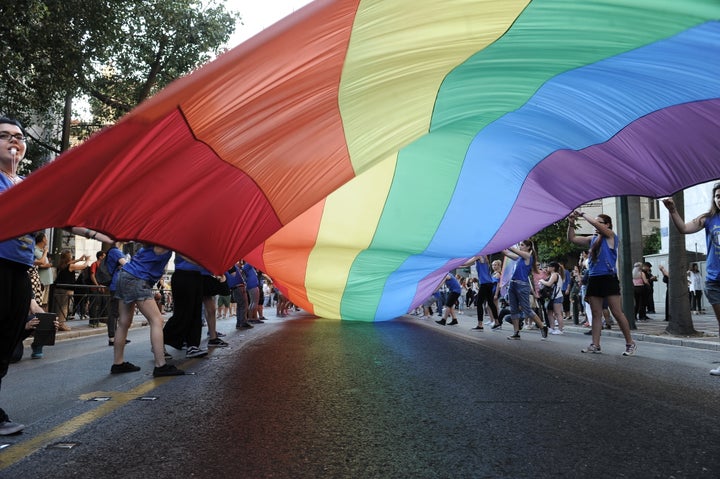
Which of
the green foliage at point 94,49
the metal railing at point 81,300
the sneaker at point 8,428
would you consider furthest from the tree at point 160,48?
the sneaker at point 8,428

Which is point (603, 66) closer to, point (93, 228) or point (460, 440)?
point (460, 440)

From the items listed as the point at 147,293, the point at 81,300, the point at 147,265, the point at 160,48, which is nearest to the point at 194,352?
the point at 147,293

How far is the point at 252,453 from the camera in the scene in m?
3.30

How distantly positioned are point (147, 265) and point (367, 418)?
3.11m

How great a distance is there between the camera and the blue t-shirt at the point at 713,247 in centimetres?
613

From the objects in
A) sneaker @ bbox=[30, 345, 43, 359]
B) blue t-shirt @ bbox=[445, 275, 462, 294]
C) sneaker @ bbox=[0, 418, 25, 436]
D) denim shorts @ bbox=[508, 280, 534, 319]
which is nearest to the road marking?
sneaker @ bbox=[0, 418, 25, 436]

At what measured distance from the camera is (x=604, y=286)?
798 cm

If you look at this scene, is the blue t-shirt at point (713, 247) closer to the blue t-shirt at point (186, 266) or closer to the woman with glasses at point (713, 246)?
the woman with glasses at point (713, 246)

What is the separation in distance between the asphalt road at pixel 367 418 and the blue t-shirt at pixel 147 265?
1030 mm

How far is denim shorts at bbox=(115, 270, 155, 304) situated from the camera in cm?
604

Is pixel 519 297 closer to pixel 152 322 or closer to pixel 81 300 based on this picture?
pixel 152 322

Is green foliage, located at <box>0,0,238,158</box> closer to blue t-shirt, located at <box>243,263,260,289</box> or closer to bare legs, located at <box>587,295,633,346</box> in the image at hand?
blue t-shirt, located at <box>243,263,260,289</box>

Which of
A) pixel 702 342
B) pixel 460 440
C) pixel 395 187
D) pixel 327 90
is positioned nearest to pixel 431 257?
pixel 395 187

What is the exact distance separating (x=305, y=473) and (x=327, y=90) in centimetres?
281
